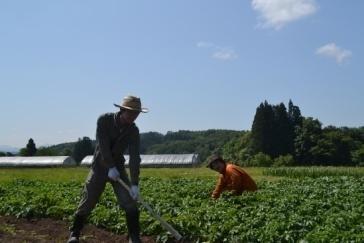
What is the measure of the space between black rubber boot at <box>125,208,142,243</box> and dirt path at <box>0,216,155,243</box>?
510 mm

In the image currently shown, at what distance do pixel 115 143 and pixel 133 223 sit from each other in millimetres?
1090

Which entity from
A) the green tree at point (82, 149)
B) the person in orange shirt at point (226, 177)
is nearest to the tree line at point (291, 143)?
the green tree at point (82, 149)

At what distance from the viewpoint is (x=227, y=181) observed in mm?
9945

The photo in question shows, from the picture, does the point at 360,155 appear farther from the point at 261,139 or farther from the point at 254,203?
the point at 254,203

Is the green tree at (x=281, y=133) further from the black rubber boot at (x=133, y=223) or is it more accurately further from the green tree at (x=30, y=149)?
the black rubber boot at (x=133, y=223)

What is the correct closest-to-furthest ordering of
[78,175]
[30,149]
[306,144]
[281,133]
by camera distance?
1. [78,175]
2. [306,144]
3. [281,133]
4. [30,149]

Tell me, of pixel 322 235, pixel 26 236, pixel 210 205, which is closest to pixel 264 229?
pixel 322 235

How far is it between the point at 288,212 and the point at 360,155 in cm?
6613

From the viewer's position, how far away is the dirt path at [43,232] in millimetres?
7496

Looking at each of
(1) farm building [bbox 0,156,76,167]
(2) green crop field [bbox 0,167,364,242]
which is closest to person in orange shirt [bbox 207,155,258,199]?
(2) green crop field [bbox 0,167,364,242]

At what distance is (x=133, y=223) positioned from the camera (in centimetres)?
688

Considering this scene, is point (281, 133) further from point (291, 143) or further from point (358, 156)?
point (358, 156)

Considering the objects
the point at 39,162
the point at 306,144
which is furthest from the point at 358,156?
the point at 39,162

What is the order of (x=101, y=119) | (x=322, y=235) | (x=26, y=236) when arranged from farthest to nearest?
(x=26, y=236)
(x=101, y=119)
(x=322, y=235)
